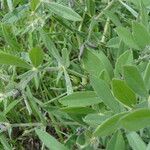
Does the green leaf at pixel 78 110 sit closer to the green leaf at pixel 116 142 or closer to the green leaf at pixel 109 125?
the green leaf at pixel 116 142

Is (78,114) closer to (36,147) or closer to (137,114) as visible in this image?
(137,114)

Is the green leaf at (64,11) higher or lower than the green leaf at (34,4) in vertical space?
lower

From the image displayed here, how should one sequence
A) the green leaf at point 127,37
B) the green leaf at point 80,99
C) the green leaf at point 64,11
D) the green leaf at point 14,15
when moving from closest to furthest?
the green leaf at point 80,99 → the green leaf at point 127,37 → the green leaf at point 64,11 → the green leaf at point 14,15

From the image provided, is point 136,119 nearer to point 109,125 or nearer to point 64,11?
point 109,125

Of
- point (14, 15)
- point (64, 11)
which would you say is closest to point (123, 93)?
point (64, 11)

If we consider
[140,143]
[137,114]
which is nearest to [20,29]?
[140,143]

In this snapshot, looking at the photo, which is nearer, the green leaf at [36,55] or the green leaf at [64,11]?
the green leaf at [36,55]

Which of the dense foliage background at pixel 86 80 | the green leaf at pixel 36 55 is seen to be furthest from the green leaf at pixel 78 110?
the green leaf at pixel 36 55
